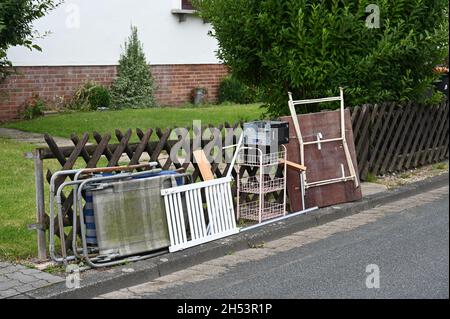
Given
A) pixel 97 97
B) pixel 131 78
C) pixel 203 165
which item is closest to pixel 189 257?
pixel 203 165

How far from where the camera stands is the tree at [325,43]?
8914 mm

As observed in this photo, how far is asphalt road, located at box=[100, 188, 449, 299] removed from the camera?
5.35 meters

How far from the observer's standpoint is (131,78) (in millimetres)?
18734

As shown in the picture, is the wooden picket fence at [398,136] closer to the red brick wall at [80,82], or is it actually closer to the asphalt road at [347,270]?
the asphalt road at [347,270]

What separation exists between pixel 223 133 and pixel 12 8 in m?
5.62

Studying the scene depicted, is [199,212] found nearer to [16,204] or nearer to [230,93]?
[16,204]

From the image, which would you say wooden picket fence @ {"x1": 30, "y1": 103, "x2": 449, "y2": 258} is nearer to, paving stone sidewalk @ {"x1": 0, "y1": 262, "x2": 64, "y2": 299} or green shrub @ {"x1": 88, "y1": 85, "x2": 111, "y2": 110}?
paving stone sidewalk @ {"x1": 0, "y1": 262, "x2": 64, "y2": 299}

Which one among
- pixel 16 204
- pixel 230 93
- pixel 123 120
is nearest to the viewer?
pixel 16 204

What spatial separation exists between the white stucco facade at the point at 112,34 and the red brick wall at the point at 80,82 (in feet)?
0.71

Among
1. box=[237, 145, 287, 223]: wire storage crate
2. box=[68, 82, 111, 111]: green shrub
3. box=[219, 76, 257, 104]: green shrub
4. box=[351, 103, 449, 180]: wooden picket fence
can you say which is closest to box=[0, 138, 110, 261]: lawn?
box=[237, 145, 287, 223]: wire storage crate

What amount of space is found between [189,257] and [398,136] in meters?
5.63

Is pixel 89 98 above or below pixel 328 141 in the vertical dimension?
above
